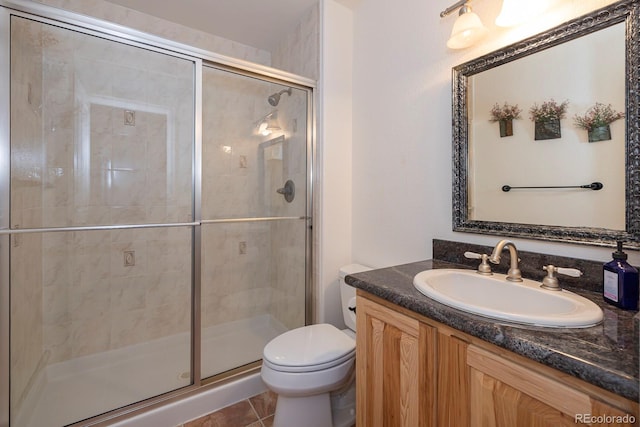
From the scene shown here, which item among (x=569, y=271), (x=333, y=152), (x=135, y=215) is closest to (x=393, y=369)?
(x=569, y=271)

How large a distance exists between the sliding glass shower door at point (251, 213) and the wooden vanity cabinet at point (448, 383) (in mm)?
1043

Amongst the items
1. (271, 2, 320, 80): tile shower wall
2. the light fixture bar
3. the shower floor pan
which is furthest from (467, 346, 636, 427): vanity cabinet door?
(271, 2, 320, 80): tile shower wall

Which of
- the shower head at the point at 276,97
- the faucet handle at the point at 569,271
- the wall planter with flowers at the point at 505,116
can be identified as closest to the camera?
the faucet handle at the point at 569,271

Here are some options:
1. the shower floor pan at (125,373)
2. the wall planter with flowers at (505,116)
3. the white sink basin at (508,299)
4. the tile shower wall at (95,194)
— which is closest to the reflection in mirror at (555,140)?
the wall planter with flowers at (505,116)

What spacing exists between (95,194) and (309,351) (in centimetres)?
170

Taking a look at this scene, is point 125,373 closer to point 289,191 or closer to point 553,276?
point 289,191

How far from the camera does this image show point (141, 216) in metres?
1.97

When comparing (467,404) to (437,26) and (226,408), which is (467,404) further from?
(437,26)

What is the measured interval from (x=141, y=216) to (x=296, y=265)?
45.3 inches

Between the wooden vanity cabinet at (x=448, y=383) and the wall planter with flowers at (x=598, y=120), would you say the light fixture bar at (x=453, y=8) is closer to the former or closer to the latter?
the wall planter with flowers at (x=598, y=120)

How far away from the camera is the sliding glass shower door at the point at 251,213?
191cm

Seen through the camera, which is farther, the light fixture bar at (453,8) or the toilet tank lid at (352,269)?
the toilet tank lid at (352,269)

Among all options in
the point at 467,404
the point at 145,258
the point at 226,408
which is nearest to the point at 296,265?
the point at 226,408

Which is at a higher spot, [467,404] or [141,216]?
[141,216]
